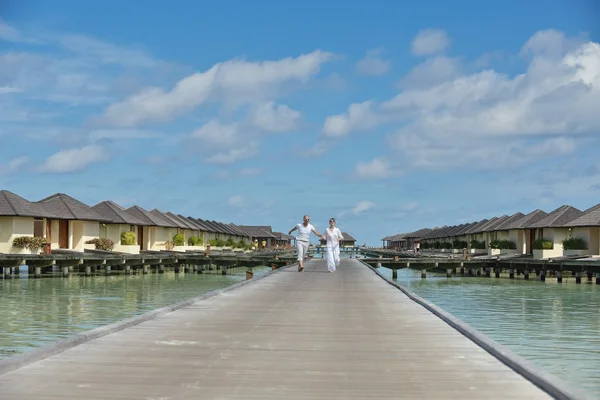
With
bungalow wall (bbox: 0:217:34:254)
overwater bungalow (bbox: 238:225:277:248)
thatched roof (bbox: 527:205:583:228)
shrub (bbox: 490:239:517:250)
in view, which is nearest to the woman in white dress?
bungalow wall (bbox: 0:217:34:254)

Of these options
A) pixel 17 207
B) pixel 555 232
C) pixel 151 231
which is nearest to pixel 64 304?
pixel 17 207

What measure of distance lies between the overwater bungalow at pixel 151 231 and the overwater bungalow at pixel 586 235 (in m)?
30.5

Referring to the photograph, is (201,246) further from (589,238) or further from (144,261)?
(589,238)

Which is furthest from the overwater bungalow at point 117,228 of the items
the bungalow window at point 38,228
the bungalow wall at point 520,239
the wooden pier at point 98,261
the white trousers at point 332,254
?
the bungalow wall at point 520,239

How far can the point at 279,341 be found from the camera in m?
9.79

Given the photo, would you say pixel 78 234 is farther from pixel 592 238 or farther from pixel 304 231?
pixel 592 238

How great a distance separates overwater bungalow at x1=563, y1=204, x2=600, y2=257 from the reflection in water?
9514 mm

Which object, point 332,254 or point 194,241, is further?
point 194,241

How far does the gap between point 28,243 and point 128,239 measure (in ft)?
45.6

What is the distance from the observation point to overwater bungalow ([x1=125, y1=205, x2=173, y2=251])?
60.3m

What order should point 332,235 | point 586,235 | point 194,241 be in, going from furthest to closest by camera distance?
point 194,241, point 586,235, point 332,235

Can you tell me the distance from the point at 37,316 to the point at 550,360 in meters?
13.3

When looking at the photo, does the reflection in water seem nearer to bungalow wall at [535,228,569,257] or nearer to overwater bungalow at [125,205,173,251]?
bungalow wall at [535,228,569,257]

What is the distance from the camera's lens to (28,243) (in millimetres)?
41250
